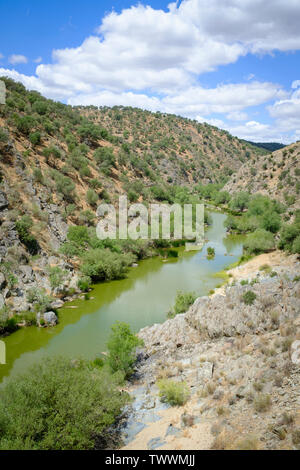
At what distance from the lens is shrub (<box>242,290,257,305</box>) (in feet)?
57.3

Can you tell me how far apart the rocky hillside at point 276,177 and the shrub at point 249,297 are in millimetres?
43335

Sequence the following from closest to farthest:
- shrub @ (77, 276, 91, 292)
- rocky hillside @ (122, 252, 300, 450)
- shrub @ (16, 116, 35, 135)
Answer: rocky hillside @ (122, 252, 300, 450) < shrub @ (77, 276, 91, 292) < shrub @ (16, 116, 35, 135)

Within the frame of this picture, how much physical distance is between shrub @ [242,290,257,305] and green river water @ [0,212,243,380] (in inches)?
320

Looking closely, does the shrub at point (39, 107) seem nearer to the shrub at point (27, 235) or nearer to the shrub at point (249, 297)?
the shrub at point (27, 235)

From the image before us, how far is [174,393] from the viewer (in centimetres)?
1252

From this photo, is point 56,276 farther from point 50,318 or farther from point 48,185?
point 48,185

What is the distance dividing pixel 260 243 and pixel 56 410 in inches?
1277

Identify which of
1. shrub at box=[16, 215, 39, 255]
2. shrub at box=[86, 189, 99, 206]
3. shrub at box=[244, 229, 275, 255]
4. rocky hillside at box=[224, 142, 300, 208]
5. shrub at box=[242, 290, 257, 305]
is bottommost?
shrub at box=[242, 290, 257, 305]

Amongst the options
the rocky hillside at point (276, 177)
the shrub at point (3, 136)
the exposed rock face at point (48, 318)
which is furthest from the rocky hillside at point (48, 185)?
the rocky hillside at point (276, 177)

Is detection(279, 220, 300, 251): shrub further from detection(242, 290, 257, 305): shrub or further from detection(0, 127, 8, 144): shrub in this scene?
detection(0, 127, 8, 144): shrub

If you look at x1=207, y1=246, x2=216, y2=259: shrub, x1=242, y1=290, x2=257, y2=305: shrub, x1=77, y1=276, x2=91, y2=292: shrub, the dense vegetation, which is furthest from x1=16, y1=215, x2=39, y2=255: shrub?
x1=207, y1=246, x2=216, y2=259: shrub

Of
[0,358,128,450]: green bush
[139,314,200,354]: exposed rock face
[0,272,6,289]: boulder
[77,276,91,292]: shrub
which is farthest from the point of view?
[77,276,91,292]: shrub

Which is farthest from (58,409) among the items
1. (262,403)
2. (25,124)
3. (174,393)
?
(25,124)

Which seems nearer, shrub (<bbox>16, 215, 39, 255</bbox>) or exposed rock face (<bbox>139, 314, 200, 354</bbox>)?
exposed rock face (<bbox>139, 314, 200, 354</bbox>)
